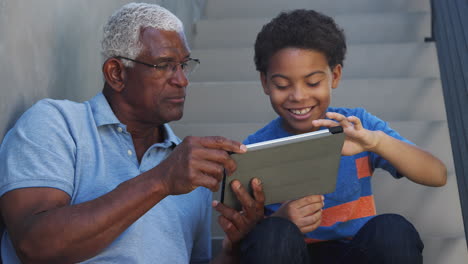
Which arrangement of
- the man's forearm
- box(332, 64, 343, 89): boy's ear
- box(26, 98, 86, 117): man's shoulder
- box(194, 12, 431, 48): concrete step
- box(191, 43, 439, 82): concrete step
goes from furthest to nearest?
1. box(194, 12, 431, 48): concrete step
2. box(191, 43, 439, 82): concrete step
3. box(332, 64, 343, 89): boy's ear
4. box(26, 98, 86, 117): man's shoulder
5. the man's forearm

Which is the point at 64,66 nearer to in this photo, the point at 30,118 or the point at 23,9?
the point at 23,9

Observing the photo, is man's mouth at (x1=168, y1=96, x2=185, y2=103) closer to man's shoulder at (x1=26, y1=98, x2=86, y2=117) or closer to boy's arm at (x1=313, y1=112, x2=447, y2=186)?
man's shoulder at (x1=26, y1=98, x2=86, y2=117)

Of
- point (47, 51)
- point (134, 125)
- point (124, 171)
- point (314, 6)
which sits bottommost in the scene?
point (124, 171)

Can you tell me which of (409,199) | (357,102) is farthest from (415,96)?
(409,199)

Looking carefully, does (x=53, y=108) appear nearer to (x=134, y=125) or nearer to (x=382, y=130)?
(x=134, y=125)

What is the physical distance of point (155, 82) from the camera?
1709 mm

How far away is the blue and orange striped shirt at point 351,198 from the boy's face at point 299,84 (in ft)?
0.57

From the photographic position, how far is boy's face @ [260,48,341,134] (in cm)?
163

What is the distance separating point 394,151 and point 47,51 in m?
1.12

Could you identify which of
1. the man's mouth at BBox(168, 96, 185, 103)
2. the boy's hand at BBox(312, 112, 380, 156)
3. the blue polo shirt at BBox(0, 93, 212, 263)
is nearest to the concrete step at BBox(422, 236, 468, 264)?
the boy's hand at BBox(312, 112, 380, 156)

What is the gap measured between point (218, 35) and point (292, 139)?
2.41 meters

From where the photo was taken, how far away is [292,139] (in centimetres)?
123

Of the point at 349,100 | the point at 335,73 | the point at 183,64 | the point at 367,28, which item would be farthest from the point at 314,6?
the point at 183,64

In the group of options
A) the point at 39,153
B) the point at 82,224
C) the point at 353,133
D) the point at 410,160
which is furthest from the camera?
the point at 410,160
